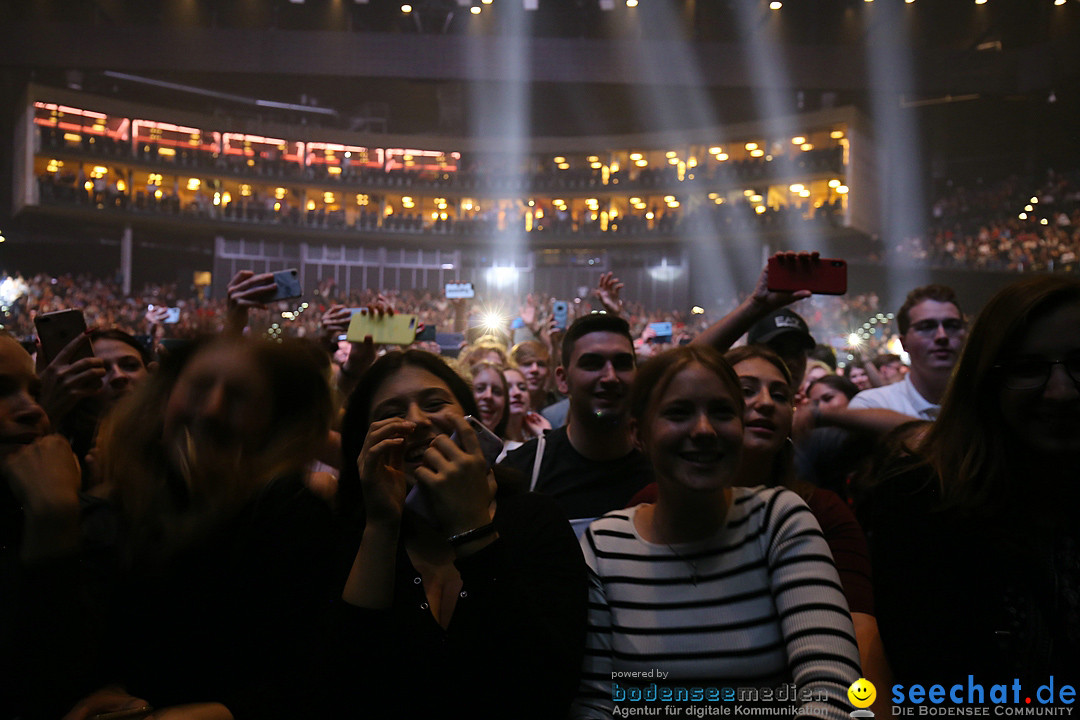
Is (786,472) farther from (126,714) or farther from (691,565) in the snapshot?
(126,714)

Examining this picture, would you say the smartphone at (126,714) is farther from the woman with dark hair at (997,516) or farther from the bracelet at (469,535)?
the woman with dark hair at (997,516)

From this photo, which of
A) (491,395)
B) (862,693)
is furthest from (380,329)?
(862,693)

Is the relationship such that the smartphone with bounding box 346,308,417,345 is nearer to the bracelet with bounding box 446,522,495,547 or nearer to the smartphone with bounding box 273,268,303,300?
the smartphone with bounding box 273,268,303,300

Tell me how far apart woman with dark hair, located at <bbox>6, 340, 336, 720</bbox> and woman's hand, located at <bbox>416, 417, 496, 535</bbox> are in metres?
0.39

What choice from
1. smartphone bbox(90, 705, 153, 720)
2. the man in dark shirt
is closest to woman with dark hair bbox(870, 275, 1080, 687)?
the man in dark shirt

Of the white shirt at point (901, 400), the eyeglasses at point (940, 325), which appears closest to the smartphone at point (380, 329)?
the white shirt at point (901, 400)

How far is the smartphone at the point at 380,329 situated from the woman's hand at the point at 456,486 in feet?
6.84

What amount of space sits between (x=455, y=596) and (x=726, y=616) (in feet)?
1.94

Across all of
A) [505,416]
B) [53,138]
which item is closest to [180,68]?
[53,138]

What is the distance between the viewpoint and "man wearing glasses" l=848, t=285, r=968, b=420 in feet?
11.4

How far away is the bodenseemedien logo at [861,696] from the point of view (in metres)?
1.56

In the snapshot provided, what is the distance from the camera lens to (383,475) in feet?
5.33

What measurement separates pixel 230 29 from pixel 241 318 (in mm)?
37638

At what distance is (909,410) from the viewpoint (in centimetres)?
357
